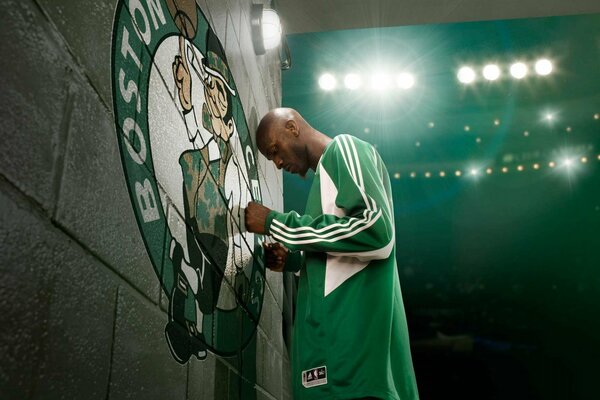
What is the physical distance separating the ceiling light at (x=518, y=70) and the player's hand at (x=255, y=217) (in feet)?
15.5

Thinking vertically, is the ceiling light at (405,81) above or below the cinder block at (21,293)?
above

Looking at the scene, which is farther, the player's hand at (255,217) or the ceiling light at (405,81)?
the ceiling light at (405,81)

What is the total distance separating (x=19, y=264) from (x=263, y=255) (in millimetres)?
1723

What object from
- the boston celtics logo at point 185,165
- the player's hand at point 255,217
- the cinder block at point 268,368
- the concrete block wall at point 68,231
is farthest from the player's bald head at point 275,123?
the concrete block wall at point 68,231

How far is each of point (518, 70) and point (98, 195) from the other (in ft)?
19.0

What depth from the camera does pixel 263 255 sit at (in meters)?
2.31

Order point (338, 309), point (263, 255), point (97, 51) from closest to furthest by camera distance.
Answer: point (97, 51)
point (338, 309)
point (263, 255)

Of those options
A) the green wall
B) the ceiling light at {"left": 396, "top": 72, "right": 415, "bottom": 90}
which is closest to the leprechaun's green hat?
the green wall

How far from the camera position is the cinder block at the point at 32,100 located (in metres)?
0.61

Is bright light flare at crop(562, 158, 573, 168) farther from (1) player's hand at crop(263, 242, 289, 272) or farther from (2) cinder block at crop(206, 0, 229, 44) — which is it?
(2) cinder block at crop(206, 0, 229, 44)

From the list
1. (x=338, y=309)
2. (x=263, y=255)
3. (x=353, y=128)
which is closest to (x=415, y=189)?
(x=353, y=128)

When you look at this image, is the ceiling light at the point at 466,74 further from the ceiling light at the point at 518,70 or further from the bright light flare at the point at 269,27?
the bright light flare at the point at 269,27

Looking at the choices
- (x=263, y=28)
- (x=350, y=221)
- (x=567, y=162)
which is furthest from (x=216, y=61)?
(x=567, y=162)

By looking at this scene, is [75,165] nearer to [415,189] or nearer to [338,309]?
[338,309]
